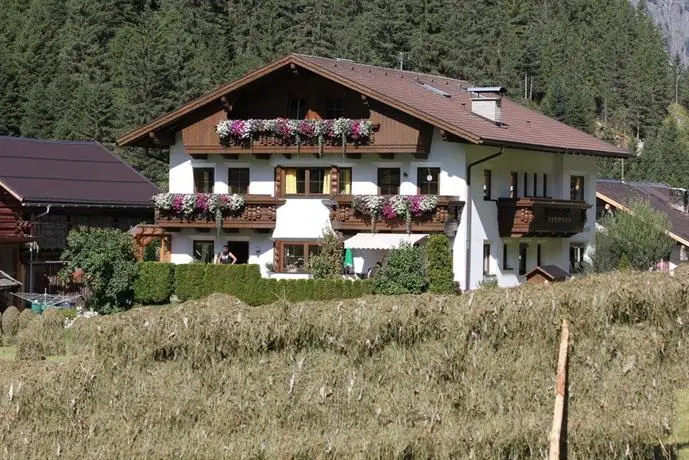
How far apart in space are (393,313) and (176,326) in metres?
2.22

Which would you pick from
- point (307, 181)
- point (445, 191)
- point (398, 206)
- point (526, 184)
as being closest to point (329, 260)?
point (398, 206)

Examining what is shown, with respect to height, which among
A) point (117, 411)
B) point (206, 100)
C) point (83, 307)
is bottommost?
point (83, 307)

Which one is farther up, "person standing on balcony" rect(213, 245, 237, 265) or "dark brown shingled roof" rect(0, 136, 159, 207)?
"dark brown shingled roof" rect(0, 136, 159, 207)

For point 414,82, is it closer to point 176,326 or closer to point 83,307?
point 83,307

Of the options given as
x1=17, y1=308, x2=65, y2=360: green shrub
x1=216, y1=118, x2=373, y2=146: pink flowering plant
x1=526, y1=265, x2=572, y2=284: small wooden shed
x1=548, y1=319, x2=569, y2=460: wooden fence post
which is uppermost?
x1=216, y1=118, x2=373, y2=146: pink flowering plant

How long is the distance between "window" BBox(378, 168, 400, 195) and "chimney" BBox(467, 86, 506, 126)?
166 inches

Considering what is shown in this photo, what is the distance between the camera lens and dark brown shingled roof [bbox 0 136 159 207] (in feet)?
150

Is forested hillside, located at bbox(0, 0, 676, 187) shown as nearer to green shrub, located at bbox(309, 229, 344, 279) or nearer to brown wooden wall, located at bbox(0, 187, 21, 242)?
brown wooden wall, located at bbox(0, 187, 21, 242)

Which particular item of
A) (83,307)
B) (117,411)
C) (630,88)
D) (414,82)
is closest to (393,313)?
(117,411)

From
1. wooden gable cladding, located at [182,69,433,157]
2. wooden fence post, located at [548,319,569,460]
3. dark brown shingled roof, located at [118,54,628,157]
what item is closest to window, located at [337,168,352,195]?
wooden gable cladding, located at [182,69,433,157]

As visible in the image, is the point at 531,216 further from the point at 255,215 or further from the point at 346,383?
the point at 346,383

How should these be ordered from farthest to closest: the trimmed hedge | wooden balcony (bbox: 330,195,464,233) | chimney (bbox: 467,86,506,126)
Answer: chimney (bbox: 467,86,506,126), wooden balcony (bbox: 330,195,464,233), the trimmed hedge

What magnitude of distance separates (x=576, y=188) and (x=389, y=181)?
1006 centimetres

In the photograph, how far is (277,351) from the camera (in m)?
13.8
